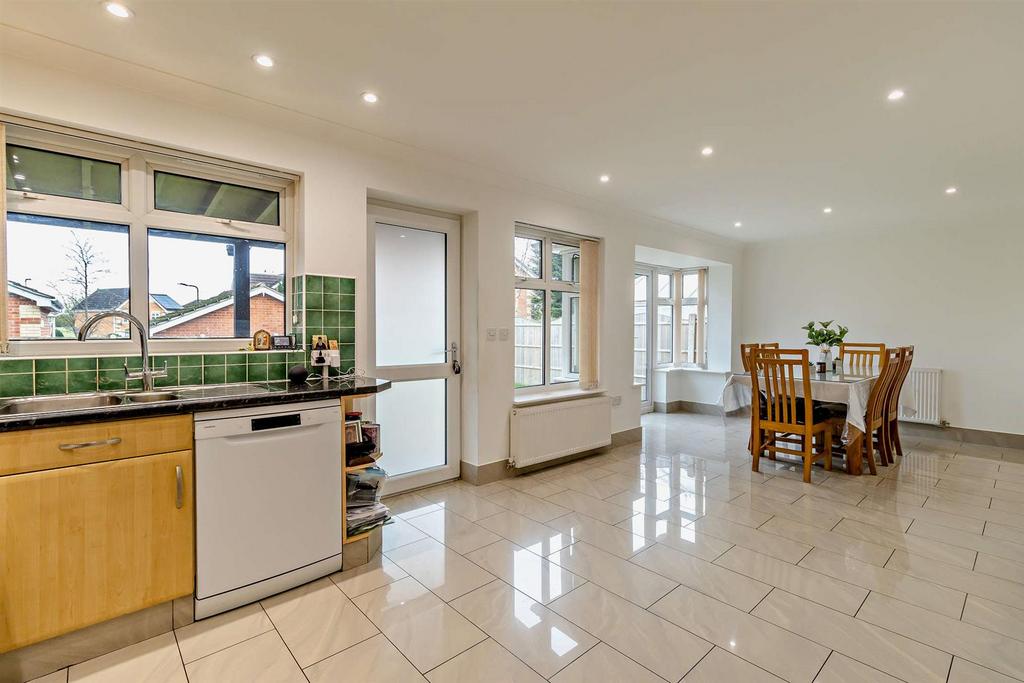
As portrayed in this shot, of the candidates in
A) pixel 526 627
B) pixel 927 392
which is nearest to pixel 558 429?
pixel 526 627

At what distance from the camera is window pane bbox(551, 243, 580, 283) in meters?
4.74

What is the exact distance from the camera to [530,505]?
3.40 metres

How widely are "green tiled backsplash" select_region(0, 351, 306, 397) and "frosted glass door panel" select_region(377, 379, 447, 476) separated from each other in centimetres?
89

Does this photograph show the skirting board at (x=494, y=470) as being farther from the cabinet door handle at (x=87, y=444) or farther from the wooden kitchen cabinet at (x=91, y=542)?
the cabinet door handle at (x=87, y=444)

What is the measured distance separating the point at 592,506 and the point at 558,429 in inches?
38.7

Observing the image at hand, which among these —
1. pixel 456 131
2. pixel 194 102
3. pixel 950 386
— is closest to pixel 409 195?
pixel 456 131

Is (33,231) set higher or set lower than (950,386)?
higher

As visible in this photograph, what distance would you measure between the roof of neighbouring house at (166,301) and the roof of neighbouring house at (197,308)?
0.08ft

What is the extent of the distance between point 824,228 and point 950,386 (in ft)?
7.56

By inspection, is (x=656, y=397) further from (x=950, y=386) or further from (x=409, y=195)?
(x=409, y=195)

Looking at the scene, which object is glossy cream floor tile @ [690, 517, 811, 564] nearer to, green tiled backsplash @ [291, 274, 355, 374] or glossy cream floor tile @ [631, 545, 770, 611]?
glossy cream floor tile @ [631, 545, 770, 611]

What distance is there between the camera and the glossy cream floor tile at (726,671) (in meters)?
1.70

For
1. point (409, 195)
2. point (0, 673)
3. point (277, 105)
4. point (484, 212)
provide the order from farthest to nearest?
point (484, 212) < point (409, 195) < point (277, 105) < point (0, 673)

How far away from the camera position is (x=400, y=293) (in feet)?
11.9
